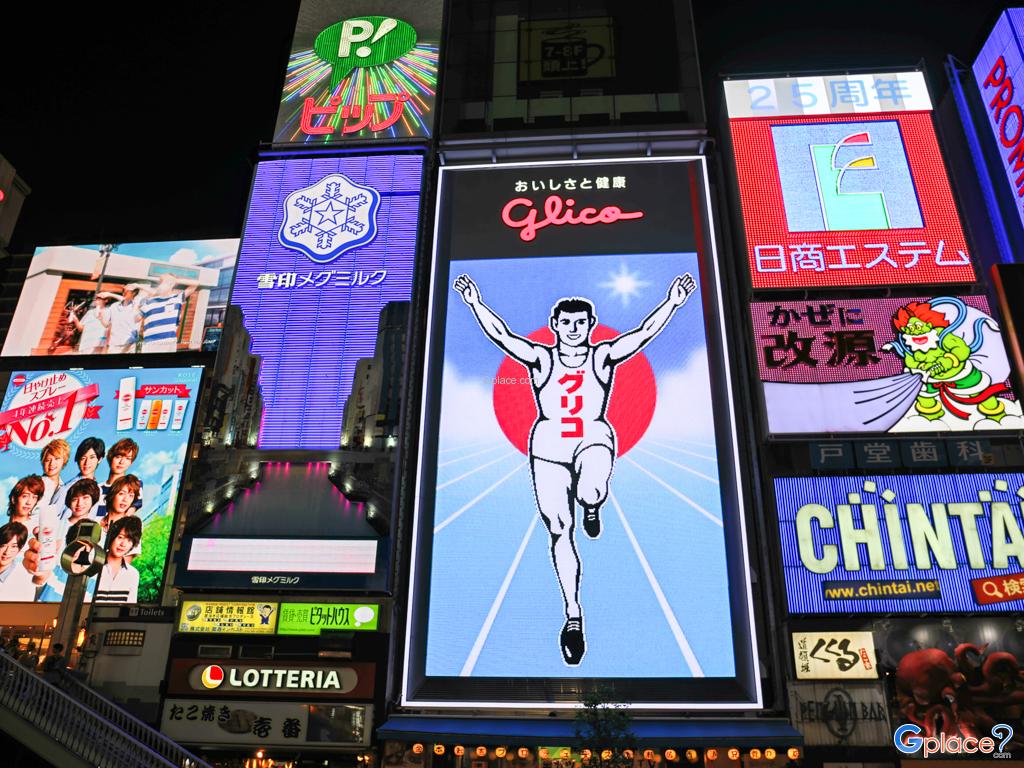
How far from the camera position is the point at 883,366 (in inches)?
808

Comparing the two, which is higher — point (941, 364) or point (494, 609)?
point (941, 364)

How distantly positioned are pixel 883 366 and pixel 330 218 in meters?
16.1

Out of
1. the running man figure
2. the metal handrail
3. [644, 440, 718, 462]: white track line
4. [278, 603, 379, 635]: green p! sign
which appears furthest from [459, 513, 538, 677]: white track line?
the metal handrail

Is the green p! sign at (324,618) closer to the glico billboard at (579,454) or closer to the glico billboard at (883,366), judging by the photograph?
the glico billboard at (579,454)

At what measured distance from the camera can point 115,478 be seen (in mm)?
24297

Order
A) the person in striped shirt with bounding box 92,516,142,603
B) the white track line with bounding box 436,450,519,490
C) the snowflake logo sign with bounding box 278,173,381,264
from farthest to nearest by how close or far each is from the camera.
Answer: the snowflake logo sign with bounding box 278,173,381,264, the person in striped shirt with bounding box 92,516,142,603, the white track line with bounding box 436,450,519,490

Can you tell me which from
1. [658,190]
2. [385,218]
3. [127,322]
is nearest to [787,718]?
[658,190]

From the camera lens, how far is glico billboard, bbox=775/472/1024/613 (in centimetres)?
1797

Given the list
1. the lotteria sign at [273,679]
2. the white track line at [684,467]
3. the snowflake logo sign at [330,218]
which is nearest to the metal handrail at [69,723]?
the lotteria sign at [273,679]

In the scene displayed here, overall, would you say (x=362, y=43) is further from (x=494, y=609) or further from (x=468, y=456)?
(x=494, y=609)

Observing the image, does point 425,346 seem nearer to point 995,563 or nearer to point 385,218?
point 385,218
